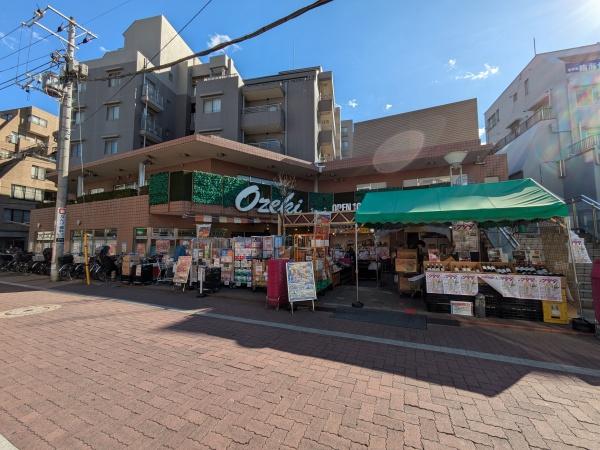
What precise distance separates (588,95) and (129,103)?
3694 cm

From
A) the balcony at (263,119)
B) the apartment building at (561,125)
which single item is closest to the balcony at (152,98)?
the balcony at (263,119)

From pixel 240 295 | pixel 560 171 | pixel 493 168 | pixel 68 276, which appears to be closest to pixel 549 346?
pixel 240 295

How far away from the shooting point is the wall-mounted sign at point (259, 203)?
16.4 m

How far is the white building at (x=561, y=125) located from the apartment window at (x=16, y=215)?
51042 mm

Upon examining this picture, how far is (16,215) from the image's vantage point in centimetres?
3334

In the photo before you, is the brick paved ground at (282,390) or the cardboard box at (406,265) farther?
the cardboard box at (406,265)

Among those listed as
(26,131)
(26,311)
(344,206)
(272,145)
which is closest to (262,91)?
(272,145)

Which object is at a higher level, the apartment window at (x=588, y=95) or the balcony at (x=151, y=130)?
the balcony at (x=151, y=130)

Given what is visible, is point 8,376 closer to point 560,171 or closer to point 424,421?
point 424,421

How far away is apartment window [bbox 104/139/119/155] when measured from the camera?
2662 cm

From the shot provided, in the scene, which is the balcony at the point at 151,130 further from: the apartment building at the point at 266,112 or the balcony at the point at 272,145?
the balcony at the point at 272,145

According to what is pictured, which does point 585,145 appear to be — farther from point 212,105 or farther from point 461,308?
point 212,105

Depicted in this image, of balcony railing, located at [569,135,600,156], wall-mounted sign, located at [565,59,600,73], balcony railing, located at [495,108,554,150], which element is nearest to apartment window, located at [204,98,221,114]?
balcony railing, located at [495,108,554,150]

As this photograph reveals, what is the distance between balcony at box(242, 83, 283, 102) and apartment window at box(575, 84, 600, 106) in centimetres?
2243
